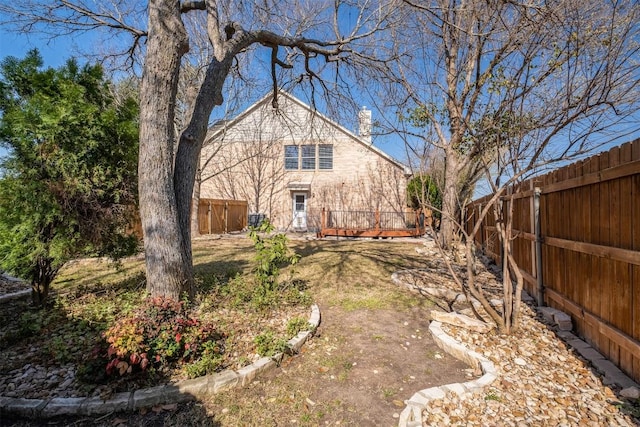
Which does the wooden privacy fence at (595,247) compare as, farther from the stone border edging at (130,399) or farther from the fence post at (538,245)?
the stone border edging at (130,399)

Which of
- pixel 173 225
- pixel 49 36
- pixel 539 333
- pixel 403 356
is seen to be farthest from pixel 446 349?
pixel 49 36

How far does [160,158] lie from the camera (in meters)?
4.30

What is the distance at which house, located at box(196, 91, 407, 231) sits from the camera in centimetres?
1833

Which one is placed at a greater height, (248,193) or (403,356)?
(248,193)

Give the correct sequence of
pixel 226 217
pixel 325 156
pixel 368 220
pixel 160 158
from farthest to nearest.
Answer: pixel 325 156, pixel 368 220, pixel 226 217, pixel 160 158

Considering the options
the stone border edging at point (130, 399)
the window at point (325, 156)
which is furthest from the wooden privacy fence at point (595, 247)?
the window at point (325, 156)

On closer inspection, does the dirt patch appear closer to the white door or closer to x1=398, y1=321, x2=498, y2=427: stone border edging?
x1=398, y1=321, x2=498, y2=427: stone border edging

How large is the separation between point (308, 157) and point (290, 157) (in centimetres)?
111

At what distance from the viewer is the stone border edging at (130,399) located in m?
2.52

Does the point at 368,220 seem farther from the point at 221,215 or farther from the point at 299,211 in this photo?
the point at 221,215

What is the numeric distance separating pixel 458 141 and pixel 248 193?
14515 millimetres

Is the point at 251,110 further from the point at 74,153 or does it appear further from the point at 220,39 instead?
the point at 74,153

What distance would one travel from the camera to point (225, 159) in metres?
19.0

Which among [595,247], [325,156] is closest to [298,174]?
[325,156]
